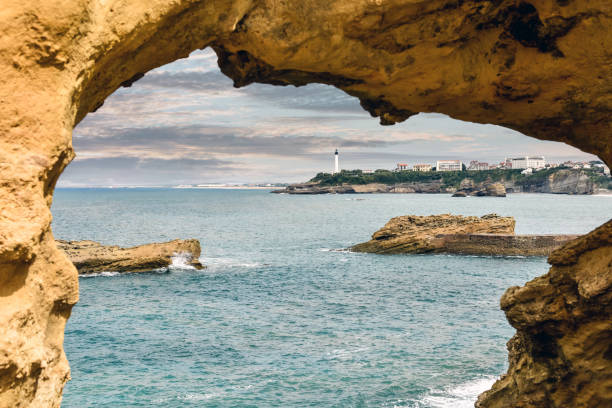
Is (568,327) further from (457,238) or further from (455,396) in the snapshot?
(457,238)

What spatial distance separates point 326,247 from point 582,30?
55.8 m

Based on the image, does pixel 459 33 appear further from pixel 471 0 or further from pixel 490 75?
pixel 490 75

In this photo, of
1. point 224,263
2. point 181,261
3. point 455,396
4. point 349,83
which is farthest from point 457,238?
point 349,83

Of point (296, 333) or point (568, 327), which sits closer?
point (568, 327)

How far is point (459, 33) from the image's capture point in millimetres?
9086

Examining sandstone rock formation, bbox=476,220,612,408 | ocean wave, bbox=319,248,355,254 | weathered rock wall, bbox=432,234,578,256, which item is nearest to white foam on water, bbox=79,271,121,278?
ocean wave, bbox=319,248,355,254

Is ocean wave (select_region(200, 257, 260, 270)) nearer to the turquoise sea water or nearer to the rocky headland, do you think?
the turquoise sea water

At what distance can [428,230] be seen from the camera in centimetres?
5597

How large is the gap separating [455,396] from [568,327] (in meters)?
9.17

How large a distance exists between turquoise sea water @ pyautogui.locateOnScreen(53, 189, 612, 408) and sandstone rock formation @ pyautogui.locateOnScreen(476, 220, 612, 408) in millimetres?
7331

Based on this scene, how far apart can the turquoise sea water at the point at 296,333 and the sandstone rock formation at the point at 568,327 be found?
7331mm

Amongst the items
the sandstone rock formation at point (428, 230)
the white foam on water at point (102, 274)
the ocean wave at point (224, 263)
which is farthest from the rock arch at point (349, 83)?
the sandstone rock formation at point (428, 230)

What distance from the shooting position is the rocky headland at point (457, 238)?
2074 inches

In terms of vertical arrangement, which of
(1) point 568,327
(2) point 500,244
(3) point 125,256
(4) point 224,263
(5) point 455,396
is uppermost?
(1) point 568,327
